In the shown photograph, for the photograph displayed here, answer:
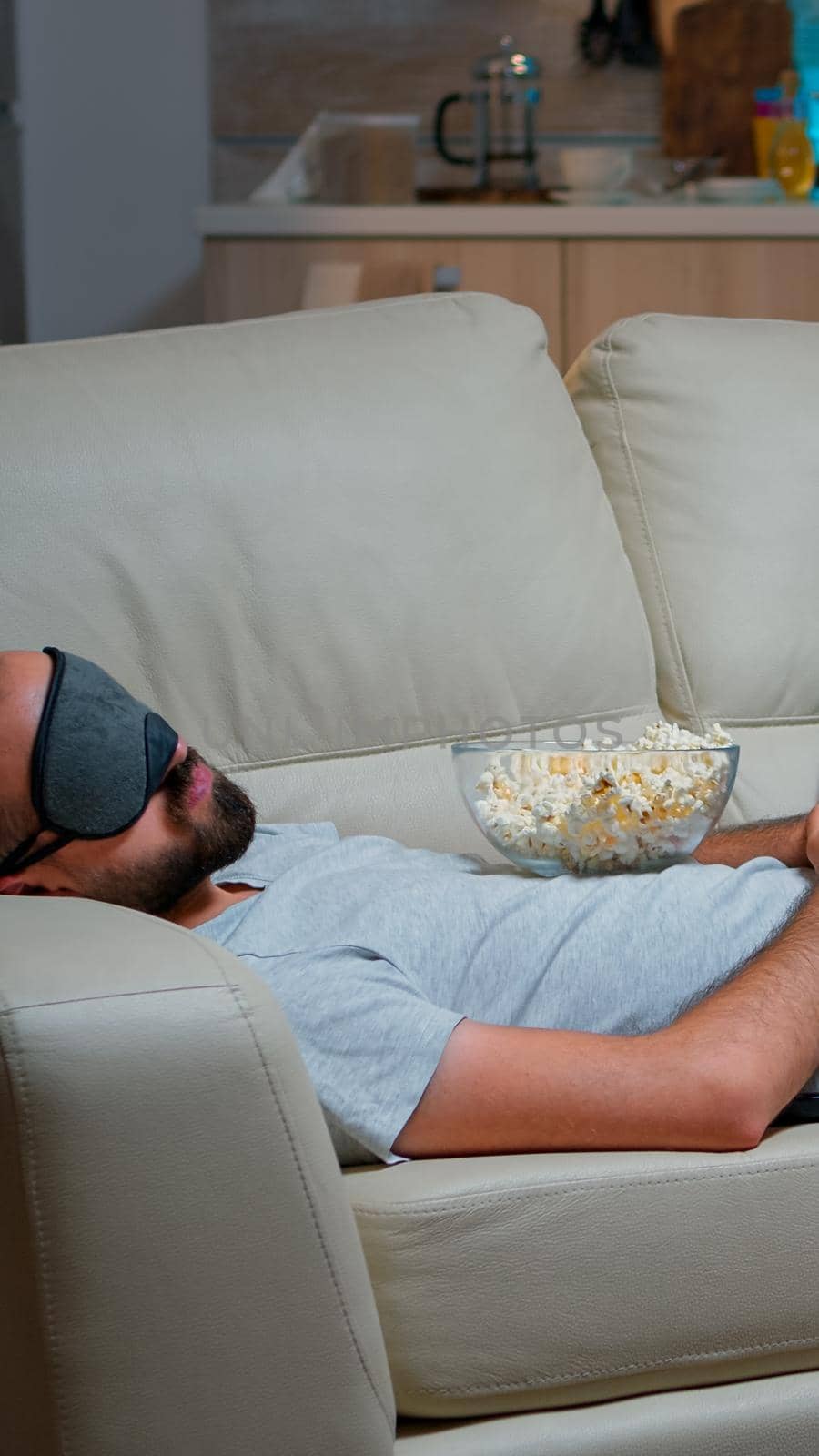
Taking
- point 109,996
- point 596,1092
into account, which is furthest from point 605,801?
point 109,996

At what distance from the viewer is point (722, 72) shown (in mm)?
3809

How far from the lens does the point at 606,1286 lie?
106 cm

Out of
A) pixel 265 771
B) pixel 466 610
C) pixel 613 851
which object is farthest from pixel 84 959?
pixel 466 610

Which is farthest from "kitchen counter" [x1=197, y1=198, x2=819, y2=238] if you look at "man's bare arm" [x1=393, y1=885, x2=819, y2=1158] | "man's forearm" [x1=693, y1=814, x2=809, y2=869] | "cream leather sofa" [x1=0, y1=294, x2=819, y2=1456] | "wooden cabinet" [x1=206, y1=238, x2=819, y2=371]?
"man's bare arm" [x1=393, y1=885, x2=819, y2=1158]

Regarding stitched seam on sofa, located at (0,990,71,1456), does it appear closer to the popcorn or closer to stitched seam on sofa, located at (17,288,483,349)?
the popcorn

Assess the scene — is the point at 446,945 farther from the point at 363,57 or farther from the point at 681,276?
the point at 363,57

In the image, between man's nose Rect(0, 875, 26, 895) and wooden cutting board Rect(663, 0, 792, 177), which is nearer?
man's nose Rect(0, 875, 26, 895)

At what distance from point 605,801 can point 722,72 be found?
3034mm

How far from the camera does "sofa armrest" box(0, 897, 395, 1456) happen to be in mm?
912

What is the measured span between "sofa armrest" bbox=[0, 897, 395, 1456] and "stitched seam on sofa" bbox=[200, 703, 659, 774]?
2.11 ft

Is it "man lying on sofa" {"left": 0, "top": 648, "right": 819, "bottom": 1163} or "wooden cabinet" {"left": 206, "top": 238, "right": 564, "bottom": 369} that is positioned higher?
"wooden cabinet" {"left": 206, "top": 238, "right": 564, "bottom": 369}

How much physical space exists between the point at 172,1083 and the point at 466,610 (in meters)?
0.85

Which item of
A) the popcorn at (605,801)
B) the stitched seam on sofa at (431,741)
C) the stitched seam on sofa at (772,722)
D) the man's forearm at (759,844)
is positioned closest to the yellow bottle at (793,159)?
the stitched seam on sofa at (772,722)

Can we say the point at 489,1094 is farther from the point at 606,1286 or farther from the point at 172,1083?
the point at 172,1083
